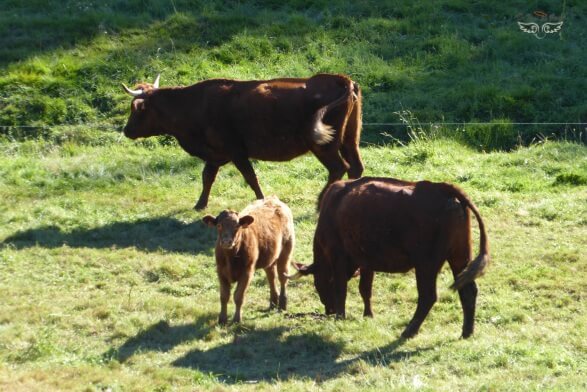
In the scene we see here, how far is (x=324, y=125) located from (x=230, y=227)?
14.1 ft

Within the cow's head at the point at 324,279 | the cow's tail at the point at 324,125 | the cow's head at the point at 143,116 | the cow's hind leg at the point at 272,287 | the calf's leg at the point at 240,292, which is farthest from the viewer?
the cow's head at the point at 143,116

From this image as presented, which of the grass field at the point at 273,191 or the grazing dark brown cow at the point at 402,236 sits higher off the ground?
the grazing dark brown cow at the point at 402,236

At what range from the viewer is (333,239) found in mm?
12008

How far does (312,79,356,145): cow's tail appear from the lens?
15.2m

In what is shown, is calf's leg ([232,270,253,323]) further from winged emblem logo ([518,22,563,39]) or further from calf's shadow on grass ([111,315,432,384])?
winged emblem logo ([518,22,563,39])

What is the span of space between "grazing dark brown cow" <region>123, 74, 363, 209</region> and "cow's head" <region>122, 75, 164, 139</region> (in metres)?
0.02

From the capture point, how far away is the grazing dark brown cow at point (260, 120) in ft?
51.0

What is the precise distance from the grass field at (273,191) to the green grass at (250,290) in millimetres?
36

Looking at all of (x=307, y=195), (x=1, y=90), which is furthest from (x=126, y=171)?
(x=1, y=90)

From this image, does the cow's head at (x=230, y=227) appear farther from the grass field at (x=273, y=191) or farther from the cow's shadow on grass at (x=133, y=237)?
the cow's shadow on grass at (x=133, y=237)

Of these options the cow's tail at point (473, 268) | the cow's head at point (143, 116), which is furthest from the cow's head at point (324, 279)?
the cow's head at point (143, 116)

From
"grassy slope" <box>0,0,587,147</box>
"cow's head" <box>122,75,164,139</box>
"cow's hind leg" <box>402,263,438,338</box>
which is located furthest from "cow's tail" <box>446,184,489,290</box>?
"grassy slope" <box>0,0,587,147</box>

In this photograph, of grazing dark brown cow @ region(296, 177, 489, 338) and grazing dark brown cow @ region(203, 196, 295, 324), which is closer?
grazing dark brown cow @ region(296, 177, 489, 338)

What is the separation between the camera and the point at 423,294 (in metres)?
11.2
